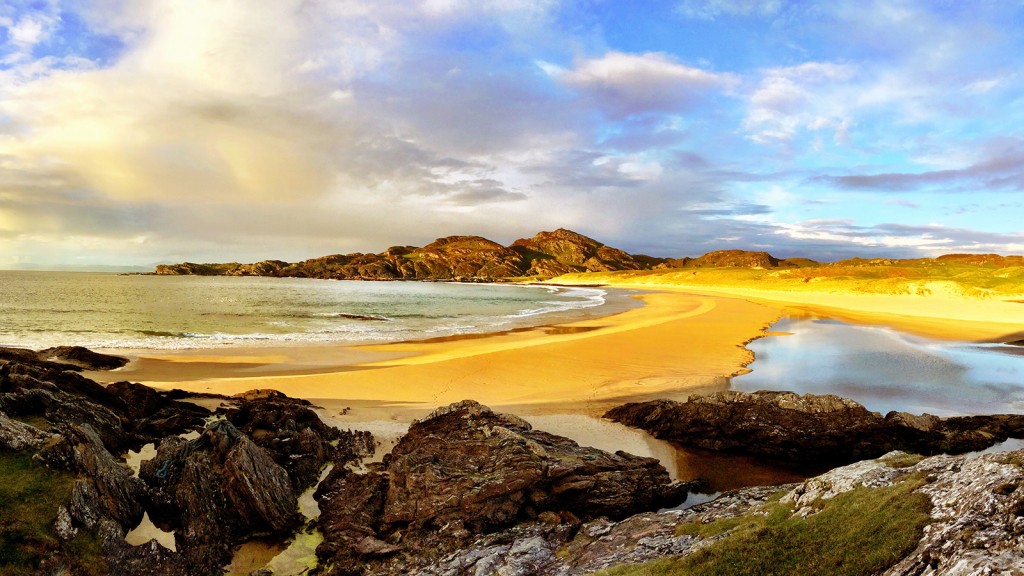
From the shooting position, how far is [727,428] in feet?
43.5

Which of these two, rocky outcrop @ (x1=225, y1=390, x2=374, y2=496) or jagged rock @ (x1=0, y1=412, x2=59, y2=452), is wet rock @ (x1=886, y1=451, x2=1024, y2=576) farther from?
jagged rock @ (x1=0, y1=412, x2=59, y2=452)

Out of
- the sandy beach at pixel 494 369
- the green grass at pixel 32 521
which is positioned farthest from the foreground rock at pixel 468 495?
the sandy beach at pixel 494 369

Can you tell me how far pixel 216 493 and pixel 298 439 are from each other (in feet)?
9.68

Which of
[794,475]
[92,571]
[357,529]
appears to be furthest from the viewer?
[794,475]

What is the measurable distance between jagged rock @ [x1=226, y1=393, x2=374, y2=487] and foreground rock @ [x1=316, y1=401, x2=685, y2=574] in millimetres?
688

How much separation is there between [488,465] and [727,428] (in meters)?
7.68

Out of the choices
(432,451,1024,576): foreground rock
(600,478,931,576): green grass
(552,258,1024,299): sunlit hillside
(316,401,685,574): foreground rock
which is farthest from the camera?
(552,258,1024,299): sunlit hillside

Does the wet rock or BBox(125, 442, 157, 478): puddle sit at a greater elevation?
the wet rock

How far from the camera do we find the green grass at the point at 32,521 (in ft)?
19.4

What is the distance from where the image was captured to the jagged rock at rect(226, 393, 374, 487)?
422 inches

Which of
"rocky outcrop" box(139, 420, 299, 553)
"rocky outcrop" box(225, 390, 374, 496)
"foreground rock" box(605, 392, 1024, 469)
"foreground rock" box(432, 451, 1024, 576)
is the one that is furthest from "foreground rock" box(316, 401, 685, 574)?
"foreground rock" box(605, 392, 1024, 469)

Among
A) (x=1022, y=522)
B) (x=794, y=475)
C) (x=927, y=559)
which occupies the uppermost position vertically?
(x=1022, y=522)

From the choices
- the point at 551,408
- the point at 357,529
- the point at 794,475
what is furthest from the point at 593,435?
the point at 357,529

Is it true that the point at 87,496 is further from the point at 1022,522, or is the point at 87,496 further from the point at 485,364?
the point at 485,364
